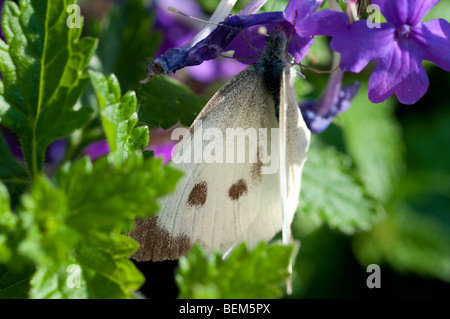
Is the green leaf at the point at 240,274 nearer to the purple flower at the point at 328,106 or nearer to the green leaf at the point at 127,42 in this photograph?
the purple flower at the point at 328,106

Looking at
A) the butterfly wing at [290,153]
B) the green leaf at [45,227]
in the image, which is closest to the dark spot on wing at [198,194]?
the butterfly wing at [290,153]

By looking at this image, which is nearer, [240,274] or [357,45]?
[240,274]

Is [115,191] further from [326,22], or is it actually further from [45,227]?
[326,22]

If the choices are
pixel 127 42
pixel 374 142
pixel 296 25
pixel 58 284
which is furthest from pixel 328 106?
pixel 374 142

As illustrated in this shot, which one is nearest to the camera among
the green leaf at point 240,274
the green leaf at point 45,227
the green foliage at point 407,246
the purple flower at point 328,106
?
the green leaf at point 45,227

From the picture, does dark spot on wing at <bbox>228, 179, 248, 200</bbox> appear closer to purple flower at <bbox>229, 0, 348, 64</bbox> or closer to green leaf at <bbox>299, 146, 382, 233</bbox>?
purple flower at <bbox>229, 0, 348, 64</bbox>

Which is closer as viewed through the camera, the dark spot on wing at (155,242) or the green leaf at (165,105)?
the dark spot on wing at (155,242)
